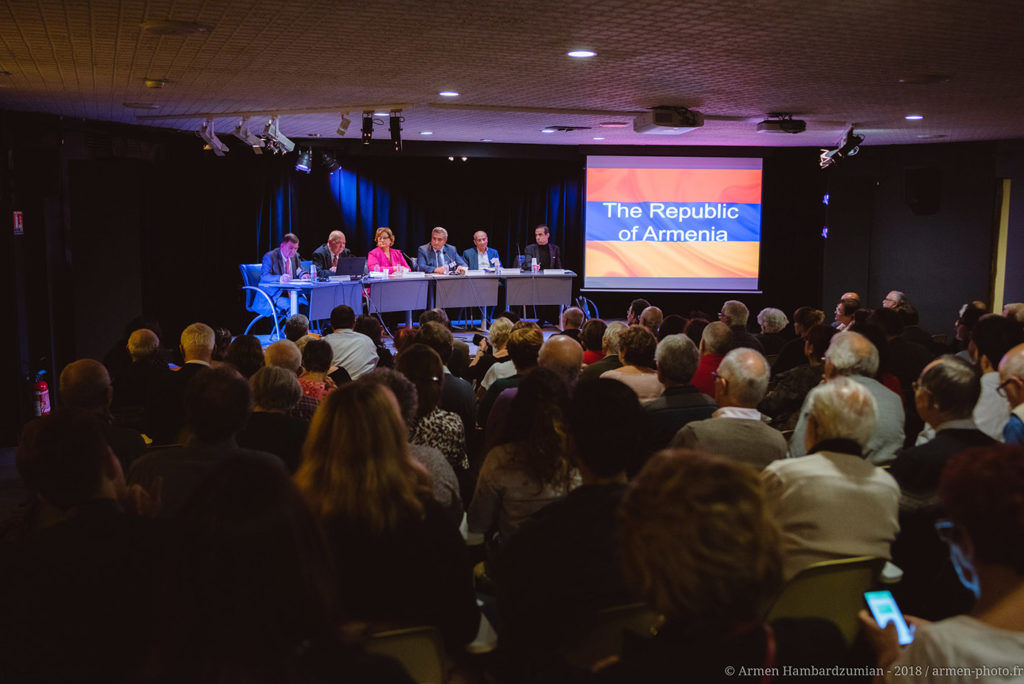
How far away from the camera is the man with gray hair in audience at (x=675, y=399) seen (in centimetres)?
376

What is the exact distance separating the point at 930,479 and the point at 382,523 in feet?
6.22

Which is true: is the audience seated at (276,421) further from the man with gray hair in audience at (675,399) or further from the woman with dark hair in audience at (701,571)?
the woman with dark hair in audience at (701,571)

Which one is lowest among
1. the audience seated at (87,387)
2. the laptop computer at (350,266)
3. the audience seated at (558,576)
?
the audience seated at (558,576)

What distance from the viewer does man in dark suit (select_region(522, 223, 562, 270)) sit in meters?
12.9

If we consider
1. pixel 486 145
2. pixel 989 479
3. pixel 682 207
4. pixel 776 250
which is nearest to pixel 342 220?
pixel 486 145

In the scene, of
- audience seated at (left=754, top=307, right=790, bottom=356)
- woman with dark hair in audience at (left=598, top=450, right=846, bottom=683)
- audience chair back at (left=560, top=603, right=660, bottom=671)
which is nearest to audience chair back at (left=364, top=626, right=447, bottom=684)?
audience chair back at (left=560, top=603, right=660, bottom=671)

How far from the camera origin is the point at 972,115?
8570 mm

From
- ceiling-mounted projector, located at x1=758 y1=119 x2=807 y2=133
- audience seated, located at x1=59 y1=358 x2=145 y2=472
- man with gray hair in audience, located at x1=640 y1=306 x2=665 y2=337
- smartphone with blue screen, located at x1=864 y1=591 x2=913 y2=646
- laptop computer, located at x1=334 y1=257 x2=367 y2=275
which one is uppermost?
ceiling-mounted projector, located at x1=758 y1=119 x2=807 y2=133

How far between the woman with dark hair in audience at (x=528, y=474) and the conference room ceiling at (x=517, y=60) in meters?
2.22

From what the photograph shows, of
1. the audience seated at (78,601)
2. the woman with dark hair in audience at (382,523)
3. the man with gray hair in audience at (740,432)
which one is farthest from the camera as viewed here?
the man with gray hair in audience at (740,432)

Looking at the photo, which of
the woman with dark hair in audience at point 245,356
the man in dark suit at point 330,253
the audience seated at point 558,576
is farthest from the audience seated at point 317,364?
the man in dark suit at point 330,253

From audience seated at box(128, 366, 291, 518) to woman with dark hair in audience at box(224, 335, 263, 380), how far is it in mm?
1843

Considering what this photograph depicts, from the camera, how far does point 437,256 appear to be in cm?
1219

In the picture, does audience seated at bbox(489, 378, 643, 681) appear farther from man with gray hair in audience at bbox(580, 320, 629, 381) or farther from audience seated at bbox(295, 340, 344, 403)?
man with gray hair in audience at bbox(580, 320, 629, 381)
